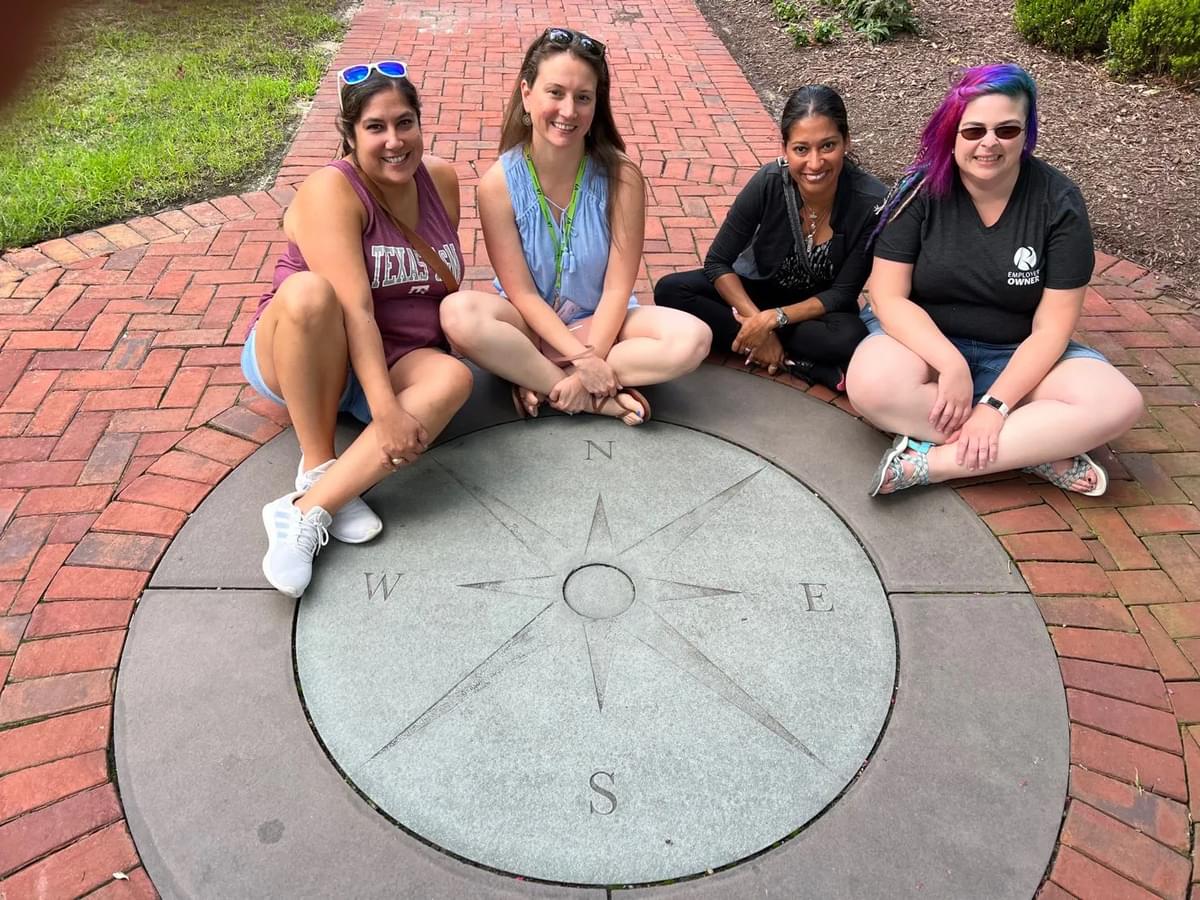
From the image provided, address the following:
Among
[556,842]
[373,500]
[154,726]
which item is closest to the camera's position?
[556,842]

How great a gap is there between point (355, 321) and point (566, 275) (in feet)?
2.75

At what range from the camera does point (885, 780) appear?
6.70ft

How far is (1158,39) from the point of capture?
5.58 metres

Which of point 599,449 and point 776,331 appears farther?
point 776,331

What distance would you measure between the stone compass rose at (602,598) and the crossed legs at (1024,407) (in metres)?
0.60

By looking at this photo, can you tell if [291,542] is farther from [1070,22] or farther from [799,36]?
[1070,22]

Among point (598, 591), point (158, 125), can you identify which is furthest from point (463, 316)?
point (158, 125)

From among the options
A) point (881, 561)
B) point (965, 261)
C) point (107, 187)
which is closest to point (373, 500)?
point (881, 561)

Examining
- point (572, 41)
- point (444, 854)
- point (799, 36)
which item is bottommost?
point (444, 854)

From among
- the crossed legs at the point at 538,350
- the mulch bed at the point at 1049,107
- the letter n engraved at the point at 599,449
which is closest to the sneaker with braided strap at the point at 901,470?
the crossed legs at the point at 538,350

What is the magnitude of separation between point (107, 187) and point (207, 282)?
1.14 metres

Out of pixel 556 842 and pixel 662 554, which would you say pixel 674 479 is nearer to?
pixel 662 554

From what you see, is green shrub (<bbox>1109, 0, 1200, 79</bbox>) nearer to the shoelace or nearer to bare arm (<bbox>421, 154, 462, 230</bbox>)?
bare arm (<bbox>421, 154, 462, 230</bbox>)

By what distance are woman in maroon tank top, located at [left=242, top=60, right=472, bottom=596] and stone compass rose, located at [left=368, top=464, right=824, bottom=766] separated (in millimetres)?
350
